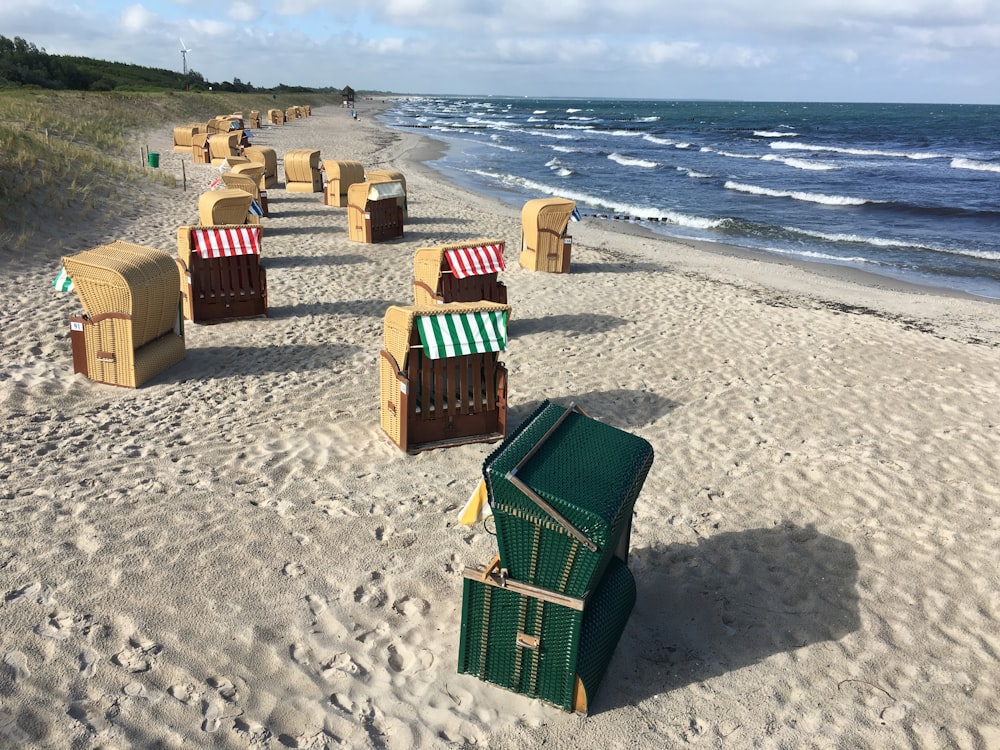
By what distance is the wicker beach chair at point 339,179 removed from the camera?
20625 millimetres

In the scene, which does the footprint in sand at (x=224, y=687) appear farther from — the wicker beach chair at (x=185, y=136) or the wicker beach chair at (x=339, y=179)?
the wicker beach chair at (x=185, y=136)

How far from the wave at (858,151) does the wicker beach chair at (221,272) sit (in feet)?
171

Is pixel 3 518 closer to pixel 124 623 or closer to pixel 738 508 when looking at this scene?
pixel 124 623

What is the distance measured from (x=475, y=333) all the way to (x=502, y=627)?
335 centimetres

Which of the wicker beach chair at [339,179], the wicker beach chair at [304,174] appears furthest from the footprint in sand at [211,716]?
the wicker beach chair at [304,174]

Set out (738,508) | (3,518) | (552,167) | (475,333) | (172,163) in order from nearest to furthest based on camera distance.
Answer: (3,518) < (738,508) < (475,333) < (172,163) < (552,167)

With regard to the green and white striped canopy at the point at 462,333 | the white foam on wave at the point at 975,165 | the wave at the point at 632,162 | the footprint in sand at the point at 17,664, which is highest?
the white foam on wave at the point at 975,165

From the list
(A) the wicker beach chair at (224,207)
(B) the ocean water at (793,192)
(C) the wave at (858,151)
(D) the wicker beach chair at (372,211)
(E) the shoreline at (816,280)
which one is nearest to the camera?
(A) the wicker beach chair at (224,207)

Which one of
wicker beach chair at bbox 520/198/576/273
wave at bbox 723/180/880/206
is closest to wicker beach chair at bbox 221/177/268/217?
wicker beach chair at bbox 520/198/576/273

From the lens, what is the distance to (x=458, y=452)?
24.0 feet

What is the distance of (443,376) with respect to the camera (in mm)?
7336

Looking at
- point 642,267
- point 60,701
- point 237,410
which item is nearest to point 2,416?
point 237,410

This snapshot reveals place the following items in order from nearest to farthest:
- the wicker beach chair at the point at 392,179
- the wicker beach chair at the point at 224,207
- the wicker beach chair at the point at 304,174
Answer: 1. the wicker beach chair at the point at 224,207
2. the wicker beach chair at the point at 392,179
3. the wicker beach chair at the point at 304,174

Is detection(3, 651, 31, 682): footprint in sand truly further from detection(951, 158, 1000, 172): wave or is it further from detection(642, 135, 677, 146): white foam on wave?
detection(642, 135, 677, 146): white foam on wave
